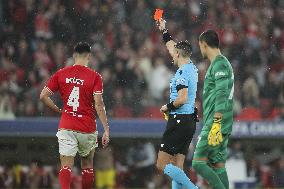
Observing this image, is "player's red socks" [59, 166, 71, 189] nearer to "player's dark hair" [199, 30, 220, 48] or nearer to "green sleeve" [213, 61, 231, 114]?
"green sleeve" [213, 61, 231, 114]

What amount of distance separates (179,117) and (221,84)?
120 centimetres

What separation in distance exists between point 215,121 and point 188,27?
36.2ft

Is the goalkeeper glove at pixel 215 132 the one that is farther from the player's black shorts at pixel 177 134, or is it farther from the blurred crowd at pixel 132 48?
the blurred crowd at pixel 132 48

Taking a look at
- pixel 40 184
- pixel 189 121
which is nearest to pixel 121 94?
pixel 40 184

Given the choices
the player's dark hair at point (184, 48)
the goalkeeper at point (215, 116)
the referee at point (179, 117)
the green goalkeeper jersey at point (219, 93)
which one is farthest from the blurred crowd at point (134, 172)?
the green goalkeeper jersey at point (219, 93)

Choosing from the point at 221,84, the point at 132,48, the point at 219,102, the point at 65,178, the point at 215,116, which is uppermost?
the point at 132,48

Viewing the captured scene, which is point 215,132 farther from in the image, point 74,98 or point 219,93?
point 74,98

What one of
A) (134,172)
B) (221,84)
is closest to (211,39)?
(221,84)

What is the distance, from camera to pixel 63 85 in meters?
11.3

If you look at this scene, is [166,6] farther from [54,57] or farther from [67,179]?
[67,179]

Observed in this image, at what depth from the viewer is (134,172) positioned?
19.1 metres

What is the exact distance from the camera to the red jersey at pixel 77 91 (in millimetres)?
11211

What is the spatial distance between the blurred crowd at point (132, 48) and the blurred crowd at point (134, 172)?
0.87 meters

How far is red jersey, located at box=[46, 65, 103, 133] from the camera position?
1121 centimetres
